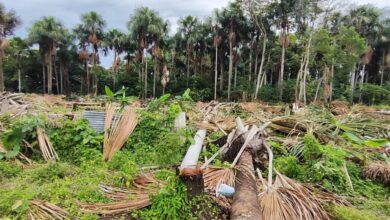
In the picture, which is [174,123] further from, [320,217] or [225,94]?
[225,94]

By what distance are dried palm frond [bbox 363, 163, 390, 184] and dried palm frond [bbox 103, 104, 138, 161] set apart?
4.37 meters

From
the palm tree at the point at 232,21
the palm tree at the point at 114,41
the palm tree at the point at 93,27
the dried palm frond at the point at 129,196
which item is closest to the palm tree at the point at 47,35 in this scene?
the palm tree at the point at 93,27

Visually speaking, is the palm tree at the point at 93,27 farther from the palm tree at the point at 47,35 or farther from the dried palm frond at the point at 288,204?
the dried palm frond at the point at 288,204

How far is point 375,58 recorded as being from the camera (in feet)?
102

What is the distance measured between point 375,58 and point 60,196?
34.3 meters

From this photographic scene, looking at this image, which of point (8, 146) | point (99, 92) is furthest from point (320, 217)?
point (99, 92)

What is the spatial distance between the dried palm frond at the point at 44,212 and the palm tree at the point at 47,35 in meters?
28.2

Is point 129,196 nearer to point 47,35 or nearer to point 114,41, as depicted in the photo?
point 47,35

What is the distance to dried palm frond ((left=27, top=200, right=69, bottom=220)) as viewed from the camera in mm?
3143

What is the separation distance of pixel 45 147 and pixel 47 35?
25.8 m

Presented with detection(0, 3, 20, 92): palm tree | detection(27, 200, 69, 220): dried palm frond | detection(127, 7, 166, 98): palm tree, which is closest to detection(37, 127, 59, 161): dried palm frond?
detection(27, 200, 69, 220): dried palm frond

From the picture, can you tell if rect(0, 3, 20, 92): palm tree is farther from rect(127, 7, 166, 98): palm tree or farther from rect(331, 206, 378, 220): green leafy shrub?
rect(331, 206, 378, 220): green leafy shrub

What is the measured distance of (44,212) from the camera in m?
3.22

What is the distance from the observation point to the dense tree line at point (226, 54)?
23.3 meters
